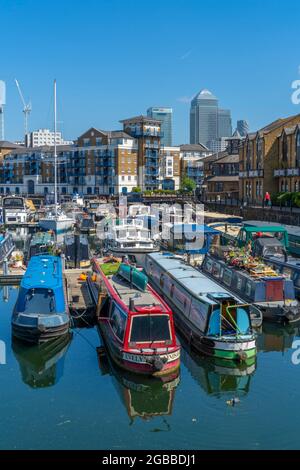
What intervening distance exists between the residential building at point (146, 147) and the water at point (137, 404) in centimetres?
8931

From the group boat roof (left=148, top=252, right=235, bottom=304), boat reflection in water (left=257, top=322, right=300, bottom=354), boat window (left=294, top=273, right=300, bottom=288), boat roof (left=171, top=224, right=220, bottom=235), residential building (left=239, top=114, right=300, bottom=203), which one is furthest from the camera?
residential building (left=239, top=114, right=300, bottom=203)

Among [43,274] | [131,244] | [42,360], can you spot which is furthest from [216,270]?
[42,360]

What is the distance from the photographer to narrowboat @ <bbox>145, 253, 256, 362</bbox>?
20.1 meters

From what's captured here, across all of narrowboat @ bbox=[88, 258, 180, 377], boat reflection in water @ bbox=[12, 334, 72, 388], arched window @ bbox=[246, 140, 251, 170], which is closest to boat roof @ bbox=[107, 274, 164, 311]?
narrowboat @ bbox=[88, 258, 180, 377]

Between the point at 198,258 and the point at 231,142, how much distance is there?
7278 cm

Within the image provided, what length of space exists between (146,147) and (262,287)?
8695 centimetres

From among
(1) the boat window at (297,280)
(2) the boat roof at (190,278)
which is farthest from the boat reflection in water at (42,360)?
(1) the boat window at (297,280)

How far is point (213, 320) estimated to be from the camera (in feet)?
67.1

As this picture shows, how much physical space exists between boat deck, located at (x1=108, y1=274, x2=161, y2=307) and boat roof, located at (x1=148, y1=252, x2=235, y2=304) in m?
2.06

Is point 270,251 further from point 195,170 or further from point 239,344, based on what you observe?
point 195,170

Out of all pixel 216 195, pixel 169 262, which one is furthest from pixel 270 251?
pixel 216 195

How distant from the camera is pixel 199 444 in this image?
14695 millimetres

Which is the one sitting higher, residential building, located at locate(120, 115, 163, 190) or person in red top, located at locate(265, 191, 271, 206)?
residential building, located at locate(120, 115, 163, 190)

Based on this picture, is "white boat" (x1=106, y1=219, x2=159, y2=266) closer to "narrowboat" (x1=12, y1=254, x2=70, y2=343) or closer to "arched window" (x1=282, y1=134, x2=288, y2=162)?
"narrowboat" (x1=12, y1=254, x2=70, y2=343)
